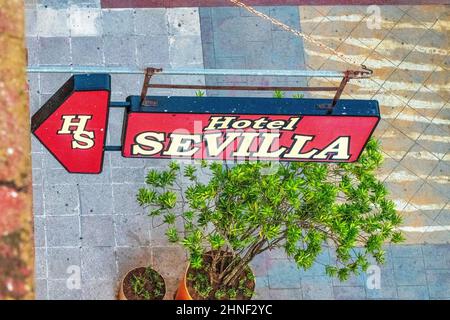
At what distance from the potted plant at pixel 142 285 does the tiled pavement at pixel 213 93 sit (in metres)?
0.58

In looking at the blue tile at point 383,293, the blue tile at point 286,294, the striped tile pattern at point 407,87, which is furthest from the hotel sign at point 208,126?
the striped tile pattern at point 407,87

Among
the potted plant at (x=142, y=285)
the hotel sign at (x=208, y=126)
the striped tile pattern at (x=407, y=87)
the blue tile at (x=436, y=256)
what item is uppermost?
the striped tile pattern at (x=407, y=87)

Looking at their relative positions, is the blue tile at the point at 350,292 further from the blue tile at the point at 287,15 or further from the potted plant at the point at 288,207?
→ the blue tile at the point at 287,15

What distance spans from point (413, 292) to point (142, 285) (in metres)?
4.48

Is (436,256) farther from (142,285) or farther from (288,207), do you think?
(142,285)

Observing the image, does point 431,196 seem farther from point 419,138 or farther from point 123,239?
point 123,239

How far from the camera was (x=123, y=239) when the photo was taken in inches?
442

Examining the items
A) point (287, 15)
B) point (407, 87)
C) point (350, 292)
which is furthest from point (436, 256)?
point (287, 15)

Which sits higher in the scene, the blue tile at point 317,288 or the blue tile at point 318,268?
the blue tile at point 318,268

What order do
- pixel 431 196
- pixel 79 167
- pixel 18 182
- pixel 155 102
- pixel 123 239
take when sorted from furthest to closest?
pixel 431 196, pixel 123 239, pixel 79 167, pixel 155 102, pixel 18 182

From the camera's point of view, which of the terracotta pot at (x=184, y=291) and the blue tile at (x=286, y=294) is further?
the blue tile at (x=286, y=294)

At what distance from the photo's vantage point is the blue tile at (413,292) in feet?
38.1
